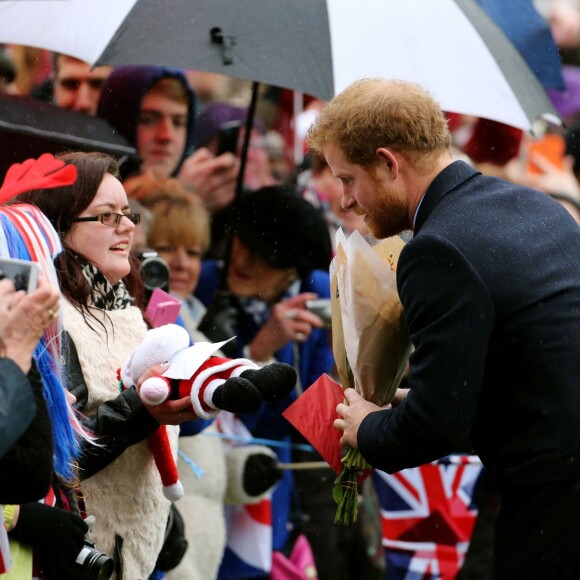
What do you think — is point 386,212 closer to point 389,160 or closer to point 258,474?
point 389,160

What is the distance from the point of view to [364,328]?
3525mm

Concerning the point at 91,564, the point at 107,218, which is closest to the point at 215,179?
the point at 107,218

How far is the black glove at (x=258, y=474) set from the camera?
5.58 meters

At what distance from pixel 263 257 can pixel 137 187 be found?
694 mm

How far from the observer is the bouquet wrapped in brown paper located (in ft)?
11.5

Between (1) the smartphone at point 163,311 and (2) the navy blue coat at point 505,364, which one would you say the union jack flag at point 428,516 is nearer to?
(1) the smartphone at point 163,311

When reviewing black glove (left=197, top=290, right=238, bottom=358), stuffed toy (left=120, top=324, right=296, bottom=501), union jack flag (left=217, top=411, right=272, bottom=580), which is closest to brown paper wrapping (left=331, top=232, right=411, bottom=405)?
stuffed toy (left=120, top=324, right=296, bottom=501)

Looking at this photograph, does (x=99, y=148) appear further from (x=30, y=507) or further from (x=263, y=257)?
(x=30, y=507)

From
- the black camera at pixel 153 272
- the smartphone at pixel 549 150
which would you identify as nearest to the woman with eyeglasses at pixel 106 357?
the black camera at pixel 153 272

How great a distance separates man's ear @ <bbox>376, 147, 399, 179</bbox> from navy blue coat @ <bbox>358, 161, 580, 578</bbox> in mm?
183

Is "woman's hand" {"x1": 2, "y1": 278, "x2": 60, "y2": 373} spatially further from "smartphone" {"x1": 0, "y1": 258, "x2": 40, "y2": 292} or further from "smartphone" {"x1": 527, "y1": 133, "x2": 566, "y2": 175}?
"smartphone" {"x1": 527, "y1": 133, "x2": 566, "y2": 175}

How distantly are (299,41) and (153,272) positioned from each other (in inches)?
43.4

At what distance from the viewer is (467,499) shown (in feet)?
19.1

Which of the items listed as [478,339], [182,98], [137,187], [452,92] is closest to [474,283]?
[478,339]
